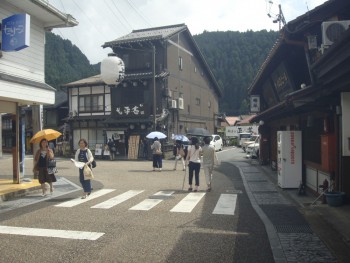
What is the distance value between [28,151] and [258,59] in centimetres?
5090

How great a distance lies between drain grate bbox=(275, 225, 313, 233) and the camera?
6.98 m

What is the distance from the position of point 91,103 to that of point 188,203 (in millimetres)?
25076

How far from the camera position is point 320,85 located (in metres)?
7.27

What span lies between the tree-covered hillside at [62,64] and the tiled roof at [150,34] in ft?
55.7

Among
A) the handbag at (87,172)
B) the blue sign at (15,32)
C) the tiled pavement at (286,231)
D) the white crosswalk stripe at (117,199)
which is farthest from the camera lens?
the handbag at (87,172)

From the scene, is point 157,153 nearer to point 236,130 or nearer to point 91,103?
point 91,103

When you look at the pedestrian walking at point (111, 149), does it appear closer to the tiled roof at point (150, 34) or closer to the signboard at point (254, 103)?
the tiled roof at point (150, 34)

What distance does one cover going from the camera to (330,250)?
5.75 m

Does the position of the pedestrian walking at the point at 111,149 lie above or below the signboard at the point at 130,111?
below

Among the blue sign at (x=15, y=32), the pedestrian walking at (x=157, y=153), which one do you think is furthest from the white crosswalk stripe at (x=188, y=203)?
the pedestrian walking at (x=157, y=153)

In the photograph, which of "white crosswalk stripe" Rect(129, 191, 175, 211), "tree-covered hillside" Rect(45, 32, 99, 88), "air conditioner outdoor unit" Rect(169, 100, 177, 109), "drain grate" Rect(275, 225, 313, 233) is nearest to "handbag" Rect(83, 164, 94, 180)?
"white crosswalk stripe" Rect(129, 191, 175, 211)

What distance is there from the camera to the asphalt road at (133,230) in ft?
18.3

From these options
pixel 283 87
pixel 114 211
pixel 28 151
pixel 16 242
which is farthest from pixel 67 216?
pixel 28 151

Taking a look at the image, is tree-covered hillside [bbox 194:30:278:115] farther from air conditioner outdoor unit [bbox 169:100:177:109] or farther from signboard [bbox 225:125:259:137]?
air conditioner outdoor unit [bbox 169:100:177:109]
